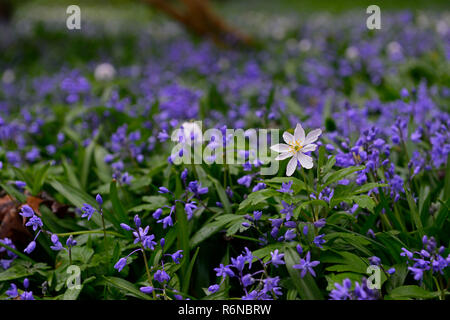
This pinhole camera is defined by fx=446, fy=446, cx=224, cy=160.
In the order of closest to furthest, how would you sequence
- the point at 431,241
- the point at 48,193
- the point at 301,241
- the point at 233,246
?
the point at 431,241, the point at 301,241, the point at 233,246, the point at 48,193

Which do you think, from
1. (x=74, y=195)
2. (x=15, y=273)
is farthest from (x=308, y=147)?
(x=15, y=273)

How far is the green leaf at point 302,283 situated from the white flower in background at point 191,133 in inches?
41.0

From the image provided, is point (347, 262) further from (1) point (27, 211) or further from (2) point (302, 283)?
(1) point (27, 211)

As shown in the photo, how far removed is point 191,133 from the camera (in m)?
2.80

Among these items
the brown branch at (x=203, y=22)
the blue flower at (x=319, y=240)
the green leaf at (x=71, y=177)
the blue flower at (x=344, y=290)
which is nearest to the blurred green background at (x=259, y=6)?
the brown branch at (x=203, y=22)

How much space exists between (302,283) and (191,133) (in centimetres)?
120

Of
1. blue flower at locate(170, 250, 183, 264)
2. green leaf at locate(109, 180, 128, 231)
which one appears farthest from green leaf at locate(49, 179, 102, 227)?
blue flower at locate(170, 250, 183, 264)

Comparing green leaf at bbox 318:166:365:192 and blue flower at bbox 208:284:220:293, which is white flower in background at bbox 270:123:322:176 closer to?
green leaf at bbox 318:166:365:192

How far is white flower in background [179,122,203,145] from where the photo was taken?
2.78m

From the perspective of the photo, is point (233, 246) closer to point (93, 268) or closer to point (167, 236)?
point (167, 236)

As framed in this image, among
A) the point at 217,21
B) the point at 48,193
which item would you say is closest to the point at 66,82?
the point at 48,193

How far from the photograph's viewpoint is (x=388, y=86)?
17.4ft

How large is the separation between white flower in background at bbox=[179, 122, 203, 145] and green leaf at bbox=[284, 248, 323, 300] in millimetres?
1040
